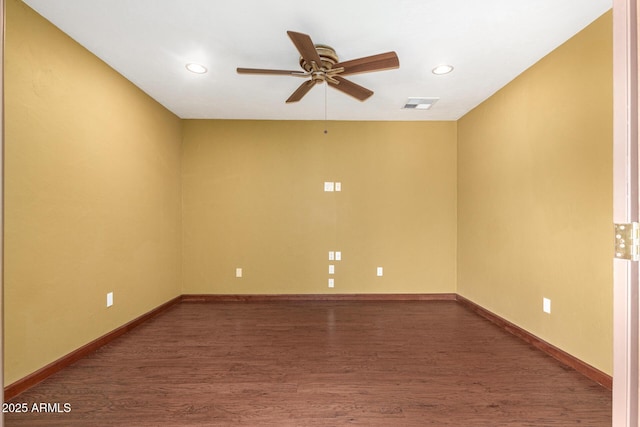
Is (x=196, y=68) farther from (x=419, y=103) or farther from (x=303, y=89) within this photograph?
(x=419, y=103)

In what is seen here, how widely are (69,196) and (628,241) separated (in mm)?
3178

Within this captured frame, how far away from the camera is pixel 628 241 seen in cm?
69

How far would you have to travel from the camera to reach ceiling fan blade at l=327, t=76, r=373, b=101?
2.36 meters

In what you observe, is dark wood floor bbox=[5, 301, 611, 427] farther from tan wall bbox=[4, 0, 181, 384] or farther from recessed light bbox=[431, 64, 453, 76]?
recessed light bbox=[431, 64, 453, 76]

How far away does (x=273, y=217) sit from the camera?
4.06 meters

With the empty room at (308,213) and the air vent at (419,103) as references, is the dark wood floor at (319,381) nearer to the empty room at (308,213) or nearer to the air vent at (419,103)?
the empty room at (308,213)

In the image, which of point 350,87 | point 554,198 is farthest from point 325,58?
point 554,198

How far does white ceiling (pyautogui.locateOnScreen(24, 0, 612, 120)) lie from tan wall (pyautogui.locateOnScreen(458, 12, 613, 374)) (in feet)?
0.95

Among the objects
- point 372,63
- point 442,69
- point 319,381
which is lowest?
point 319,381

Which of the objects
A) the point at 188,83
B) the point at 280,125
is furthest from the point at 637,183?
the point at 280,125

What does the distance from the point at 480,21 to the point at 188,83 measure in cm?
267

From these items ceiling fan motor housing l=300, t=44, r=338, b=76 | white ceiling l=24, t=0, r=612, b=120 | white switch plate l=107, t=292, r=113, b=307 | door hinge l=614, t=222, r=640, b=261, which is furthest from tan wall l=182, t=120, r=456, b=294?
door hinge l=614, t=222, r=640, b=261

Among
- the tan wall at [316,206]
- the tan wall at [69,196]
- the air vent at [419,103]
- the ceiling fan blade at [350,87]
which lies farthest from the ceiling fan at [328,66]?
the tan wall at [316,206]

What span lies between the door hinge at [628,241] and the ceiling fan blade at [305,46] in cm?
173
